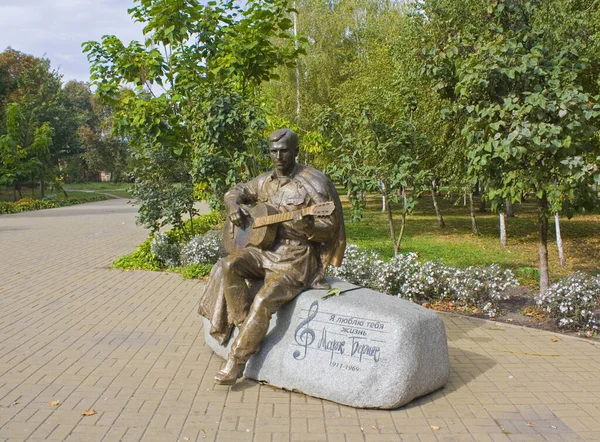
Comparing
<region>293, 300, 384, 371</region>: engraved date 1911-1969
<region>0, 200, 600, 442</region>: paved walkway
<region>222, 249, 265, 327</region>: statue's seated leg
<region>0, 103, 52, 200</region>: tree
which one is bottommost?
<region>0, 200, 600, 442</region>: paved walkway

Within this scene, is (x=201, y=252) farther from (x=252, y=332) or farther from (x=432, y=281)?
(x=252, y=332)

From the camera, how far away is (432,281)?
7.81 metres

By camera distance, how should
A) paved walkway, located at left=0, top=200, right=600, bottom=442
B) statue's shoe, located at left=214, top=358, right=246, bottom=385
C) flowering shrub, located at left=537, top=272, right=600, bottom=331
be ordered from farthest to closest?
flowering shrub, located at left=537, top=272, right=600, bottom=331, statue's shoe, located at left=214, top=358, right=246, bottom=385, paved walkway, located at left=0, top=200, right=600, bottom=442

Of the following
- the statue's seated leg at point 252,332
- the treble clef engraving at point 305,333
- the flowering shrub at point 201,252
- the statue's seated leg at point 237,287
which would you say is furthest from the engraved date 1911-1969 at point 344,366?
the flowering shrub at point 201,252

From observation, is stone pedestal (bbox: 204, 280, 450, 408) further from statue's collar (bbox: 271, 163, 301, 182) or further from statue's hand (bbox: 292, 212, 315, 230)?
statue's collar (bbox: 271, 163, 301, 182)

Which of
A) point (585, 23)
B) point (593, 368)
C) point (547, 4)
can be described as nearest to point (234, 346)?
point (593, 368)

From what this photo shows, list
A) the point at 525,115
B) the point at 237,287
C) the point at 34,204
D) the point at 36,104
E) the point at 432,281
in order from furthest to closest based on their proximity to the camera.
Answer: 1. the point at 36,104
2. the point at 34,204
3. the point at 432,281
4. the point at 525,115
5. the point at 237,287

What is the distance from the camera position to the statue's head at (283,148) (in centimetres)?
516

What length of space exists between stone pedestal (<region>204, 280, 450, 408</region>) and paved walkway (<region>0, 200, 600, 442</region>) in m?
0.13

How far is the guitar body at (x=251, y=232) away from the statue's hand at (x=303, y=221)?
38 centimetres

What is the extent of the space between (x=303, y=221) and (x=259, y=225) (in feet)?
1.69

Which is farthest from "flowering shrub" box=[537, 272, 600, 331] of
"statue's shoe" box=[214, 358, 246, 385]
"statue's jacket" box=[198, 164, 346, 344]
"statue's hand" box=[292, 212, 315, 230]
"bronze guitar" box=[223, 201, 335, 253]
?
"statue's shoe" box=[214, 358, 246, 385]

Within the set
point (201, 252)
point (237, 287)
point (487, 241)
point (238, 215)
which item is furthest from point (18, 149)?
Result: point (237, 287)

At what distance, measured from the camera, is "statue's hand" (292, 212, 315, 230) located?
4.77 metres
